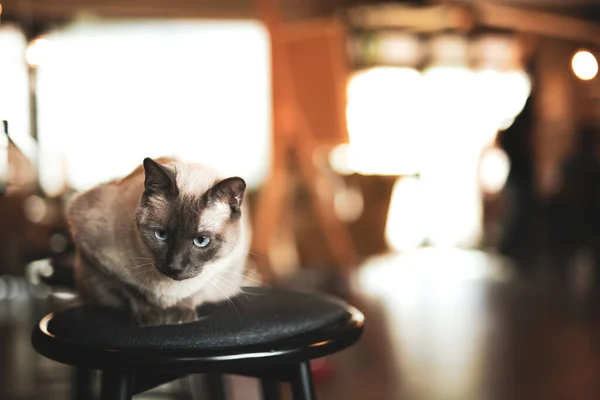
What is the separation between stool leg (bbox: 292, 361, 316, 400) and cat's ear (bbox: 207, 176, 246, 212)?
0.23 metres

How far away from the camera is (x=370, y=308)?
3938 mm

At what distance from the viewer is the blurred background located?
304 centimetres

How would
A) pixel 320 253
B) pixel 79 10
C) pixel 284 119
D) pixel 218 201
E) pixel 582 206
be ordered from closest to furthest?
pixel 218 201
pixel 284 119
pixel 582 206
pixel 320 253
pixel 79 10

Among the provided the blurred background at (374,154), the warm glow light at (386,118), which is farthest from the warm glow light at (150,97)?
the warm glow light at (386,118)

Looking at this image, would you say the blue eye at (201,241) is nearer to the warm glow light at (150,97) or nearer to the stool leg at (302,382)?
the stool leg at (302,382)

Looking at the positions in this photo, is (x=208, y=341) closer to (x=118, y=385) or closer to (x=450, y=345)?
(x=118, y=385)

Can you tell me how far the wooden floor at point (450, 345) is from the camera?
8.12ft

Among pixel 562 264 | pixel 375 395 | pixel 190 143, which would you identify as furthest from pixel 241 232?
pixel 190 143

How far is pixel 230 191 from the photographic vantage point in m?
0.89

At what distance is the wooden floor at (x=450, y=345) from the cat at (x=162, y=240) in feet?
2.98

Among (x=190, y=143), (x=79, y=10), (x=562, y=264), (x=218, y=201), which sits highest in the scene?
(x=79, y=10)

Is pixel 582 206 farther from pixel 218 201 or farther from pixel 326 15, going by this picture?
pixel 218 201

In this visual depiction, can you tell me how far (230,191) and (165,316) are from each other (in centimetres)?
20

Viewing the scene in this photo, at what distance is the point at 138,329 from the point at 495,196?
649 cm
